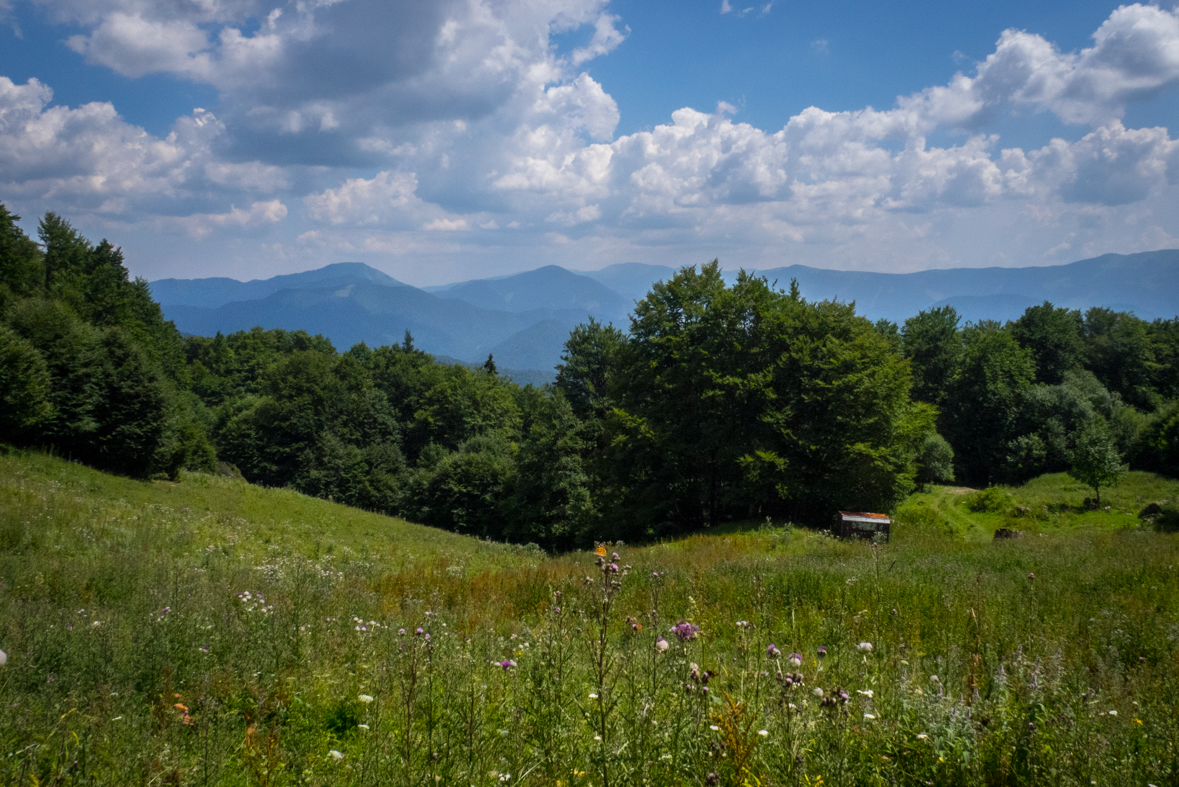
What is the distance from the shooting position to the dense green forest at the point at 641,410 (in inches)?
867

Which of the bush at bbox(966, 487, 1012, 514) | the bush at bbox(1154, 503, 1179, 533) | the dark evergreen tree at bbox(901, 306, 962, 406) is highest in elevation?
the dark evergreen tree at bbox(901, 306, 962, 406)

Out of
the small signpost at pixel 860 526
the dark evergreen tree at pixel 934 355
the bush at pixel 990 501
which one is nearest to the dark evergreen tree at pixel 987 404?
the dark evergreen tree at pixel 934 355

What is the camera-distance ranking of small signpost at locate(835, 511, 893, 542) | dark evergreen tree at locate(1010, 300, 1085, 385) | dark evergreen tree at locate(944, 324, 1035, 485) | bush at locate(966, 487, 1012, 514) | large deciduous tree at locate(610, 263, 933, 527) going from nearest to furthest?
small signpost at locate(835, 511, 893, 542) → large deciduous tree at locate(610, 263, 933, 527) → bush at locate(966, 487, 1012, 514) → dark evergreen tree at locate(944, 324, 1035, 485) → dark evergreen tree at locate(1010, 300, 1085, 385)

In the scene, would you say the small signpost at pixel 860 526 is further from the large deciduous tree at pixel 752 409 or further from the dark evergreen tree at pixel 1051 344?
the dark evergreen tree at pixel 1051 344

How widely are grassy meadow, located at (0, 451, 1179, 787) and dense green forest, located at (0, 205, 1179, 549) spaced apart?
46.5 ft

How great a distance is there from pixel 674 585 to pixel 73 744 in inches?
247

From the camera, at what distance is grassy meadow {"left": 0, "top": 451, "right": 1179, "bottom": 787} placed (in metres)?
2.62

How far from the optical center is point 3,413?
2061cm

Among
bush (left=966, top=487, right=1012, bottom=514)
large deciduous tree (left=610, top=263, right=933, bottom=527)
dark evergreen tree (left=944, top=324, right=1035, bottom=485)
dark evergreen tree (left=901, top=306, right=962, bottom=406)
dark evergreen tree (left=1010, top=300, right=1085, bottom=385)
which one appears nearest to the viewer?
large deciduous tree (left=610, top=263, right=933, bottom=527)

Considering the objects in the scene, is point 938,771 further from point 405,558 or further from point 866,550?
point 405,558

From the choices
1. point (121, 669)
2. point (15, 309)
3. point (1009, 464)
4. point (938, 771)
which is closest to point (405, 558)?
point (121, 669)

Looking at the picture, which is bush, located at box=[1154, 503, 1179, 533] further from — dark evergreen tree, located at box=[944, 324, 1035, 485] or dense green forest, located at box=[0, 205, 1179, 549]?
dark evergreen tree, located at box=[944, 324, 1035, 485]

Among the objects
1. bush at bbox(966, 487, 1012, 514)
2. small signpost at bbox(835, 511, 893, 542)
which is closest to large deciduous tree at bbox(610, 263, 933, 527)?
small signpost at bbox(835, 511, 893, 542)

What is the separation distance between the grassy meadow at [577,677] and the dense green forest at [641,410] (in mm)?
14187
